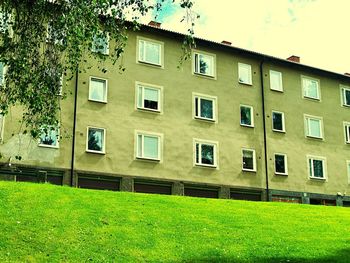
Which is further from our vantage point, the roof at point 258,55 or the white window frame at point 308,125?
the white window frame at point 308,125

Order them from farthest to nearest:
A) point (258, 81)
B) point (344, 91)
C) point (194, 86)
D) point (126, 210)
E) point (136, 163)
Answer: point (344, 91) → point (258, 81) → point (194, 86) → point (136, 163) → point (126, 210)

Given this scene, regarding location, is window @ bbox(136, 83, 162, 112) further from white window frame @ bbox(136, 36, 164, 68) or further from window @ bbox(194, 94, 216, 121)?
window @ bbox(194, 94, 216, 121)

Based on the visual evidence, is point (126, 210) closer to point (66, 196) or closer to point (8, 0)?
point (66, 196)

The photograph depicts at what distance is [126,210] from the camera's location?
19.6m

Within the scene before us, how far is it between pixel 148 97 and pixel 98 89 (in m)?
3.33

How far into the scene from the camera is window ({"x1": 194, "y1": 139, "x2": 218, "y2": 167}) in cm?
3428

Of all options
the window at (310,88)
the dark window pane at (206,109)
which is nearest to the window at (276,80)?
the window at (310,88)

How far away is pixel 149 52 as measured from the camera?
34.7m

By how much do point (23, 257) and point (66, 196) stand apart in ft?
23.2

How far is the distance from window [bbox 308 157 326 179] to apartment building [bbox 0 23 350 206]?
0.08 m

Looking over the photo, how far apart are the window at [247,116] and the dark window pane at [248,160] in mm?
2031

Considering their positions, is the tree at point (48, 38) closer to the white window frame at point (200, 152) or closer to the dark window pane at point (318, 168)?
the white window frame at point (200, 152)

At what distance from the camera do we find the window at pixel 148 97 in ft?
109

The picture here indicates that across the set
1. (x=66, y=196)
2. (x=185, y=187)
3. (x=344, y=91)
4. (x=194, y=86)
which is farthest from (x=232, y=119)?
(x=66, y=196)
